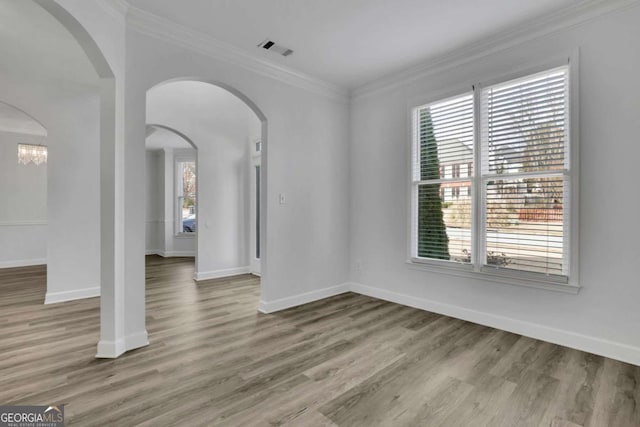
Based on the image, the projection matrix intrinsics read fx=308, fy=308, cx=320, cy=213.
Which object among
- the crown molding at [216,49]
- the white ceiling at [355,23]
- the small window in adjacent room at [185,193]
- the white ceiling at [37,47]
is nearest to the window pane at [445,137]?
the white ceiling at [355,23]

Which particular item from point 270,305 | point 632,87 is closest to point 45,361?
point 270,305

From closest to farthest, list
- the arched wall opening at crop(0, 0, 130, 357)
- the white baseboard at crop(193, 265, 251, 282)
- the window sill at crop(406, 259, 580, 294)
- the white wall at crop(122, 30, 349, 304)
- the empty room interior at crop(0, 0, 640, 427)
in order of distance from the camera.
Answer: the empty room interior at crop(0, 0, 640, 427)
the window sill at crop(406, 259, 580, 294)
the arched wall opening at crop(0, 0, 130, 357)
the white wall at crop(122, 30, 349, 304)
the white baseboard at crop(193, 265, 251, 282)

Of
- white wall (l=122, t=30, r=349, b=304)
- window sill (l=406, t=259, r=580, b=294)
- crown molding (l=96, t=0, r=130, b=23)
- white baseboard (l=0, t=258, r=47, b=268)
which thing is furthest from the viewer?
white baseboard (l=0, t=258, r=47, b=268)

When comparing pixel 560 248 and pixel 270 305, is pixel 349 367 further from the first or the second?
pixel 560 248

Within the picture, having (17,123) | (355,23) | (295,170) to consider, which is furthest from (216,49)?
(17,123)

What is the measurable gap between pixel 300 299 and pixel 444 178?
232 cm

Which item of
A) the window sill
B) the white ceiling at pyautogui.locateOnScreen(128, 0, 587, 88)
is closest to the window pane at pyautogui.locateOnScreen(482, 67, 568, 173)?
the white ceiling at pyautogui.locateOnScreen(128, 0, 587, 88)

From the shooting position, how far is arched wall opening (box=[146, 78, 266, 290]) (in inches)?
199

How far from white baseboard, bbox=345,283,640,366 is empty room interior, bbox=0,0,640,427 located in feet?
0.06

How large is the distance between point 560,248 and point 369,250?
218 centimetres

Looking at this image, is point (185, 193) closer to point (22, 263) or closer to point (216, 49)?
point (22, 263)

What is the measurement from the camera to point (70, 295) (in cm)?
418

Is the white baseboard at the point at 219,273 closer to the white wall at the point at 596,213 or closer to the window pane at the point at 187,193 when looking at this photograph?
the window pane at the point at 187,193

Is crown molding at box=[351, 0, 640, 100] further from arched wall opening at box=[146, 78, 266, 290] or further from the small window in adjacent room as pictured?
the small window in adjacent room
